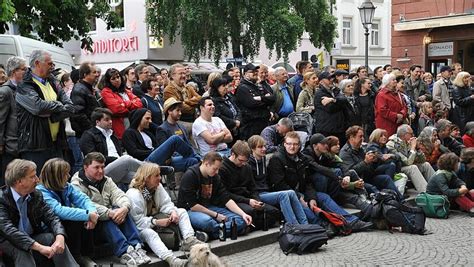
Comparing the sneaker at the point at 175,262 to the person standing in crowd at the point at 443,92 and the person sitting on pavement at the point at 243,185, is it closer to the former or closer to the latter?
the person sitting on pavement at the point at 243,185

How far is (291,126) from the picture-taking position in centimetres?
1009

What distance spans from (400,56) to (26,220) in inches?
914

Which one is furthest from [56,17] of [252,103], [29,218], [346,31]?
[346,31]

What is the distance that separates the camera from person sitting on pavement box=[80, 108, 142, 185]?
26.3 feet

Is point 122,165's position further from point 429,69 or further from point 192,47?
point 429,69

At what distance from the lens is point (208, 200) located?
8352mm

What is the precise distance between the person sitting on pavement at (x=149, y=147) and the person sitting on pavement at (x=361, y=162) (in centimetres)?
272

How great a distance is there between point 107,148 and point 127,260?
199 cm

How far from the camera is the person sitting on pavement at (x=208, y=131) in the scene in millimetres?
9289

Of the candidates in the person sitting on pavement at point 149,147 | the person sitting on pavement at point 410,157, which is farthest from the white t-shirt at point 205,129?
the person sitting on pavement at point 410,157

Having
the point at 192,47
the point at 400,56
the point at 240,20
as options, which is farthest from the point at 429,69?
the point at 192,47

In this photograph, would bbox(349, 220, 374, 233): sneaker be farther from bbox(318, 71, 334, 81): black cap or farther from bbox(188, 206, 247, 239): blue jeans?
bbox(318, 71, 334, 81): black cap

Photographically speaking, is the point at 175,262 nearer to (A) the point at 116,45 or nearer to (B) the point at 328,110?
(B) the point at 328,110

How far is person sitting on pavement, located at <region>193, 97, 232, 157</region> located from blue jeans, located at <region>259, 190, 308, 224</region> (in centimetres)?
96
